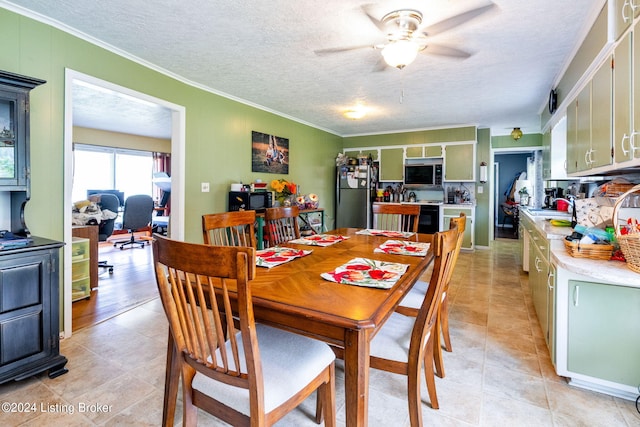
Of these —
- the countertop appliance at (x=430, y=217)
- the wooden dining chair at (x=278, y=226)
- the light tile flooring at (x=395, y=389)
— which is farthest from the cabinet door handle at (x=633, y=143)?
the countertop appliance at (x=430, y=217)

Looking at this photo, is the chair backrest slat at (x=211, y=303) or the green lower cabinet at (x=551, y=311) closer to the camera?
the chair backrest slat at (x=211, y=303)

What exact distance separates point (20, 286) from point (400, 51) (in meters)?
2.75

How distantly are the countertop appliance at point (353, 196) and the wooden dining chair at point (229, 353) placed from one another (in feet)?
17.0

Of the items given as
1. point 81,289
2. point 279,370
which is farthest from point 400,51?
point 81,289

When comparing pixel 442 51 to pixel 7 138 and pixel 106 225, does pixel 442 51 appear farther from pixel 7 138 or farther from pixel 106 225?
pixel 106 225

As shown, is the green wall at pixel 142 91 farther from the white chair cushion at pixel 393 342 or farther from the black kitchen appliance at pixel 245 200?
the white chair cushion at pixel 393 342

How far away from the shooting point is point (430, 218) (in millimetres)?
5789

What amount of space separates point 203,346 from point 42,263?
1.52 m

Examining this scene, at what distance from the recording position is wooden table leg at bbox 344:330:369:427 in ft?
3.30

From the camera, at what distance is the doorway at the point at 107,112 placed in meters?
2.45

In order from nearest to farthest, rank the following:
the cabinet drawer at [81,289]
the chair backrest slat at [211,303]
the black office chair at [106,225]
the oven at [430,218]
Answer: the chair backrest slat at [211,303] < the cabinet drawer at [81,289] < the black office chair at [106,225] < the oven at [430,218]

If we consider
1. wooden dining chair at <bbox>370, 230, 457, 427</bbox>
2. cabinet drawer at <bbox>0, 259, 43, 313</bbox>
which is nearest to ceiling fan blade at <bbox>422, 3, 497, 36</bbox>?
wooden dining chair at <bbox>370, 230, 457, 427</bbox>

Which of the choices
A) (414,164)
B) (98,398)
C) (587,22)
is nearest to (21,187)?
(98,398)

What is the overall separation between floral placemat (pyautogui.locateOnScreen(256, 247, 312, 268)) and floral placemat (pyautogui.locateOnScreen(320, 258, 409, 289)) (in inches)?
12.7
